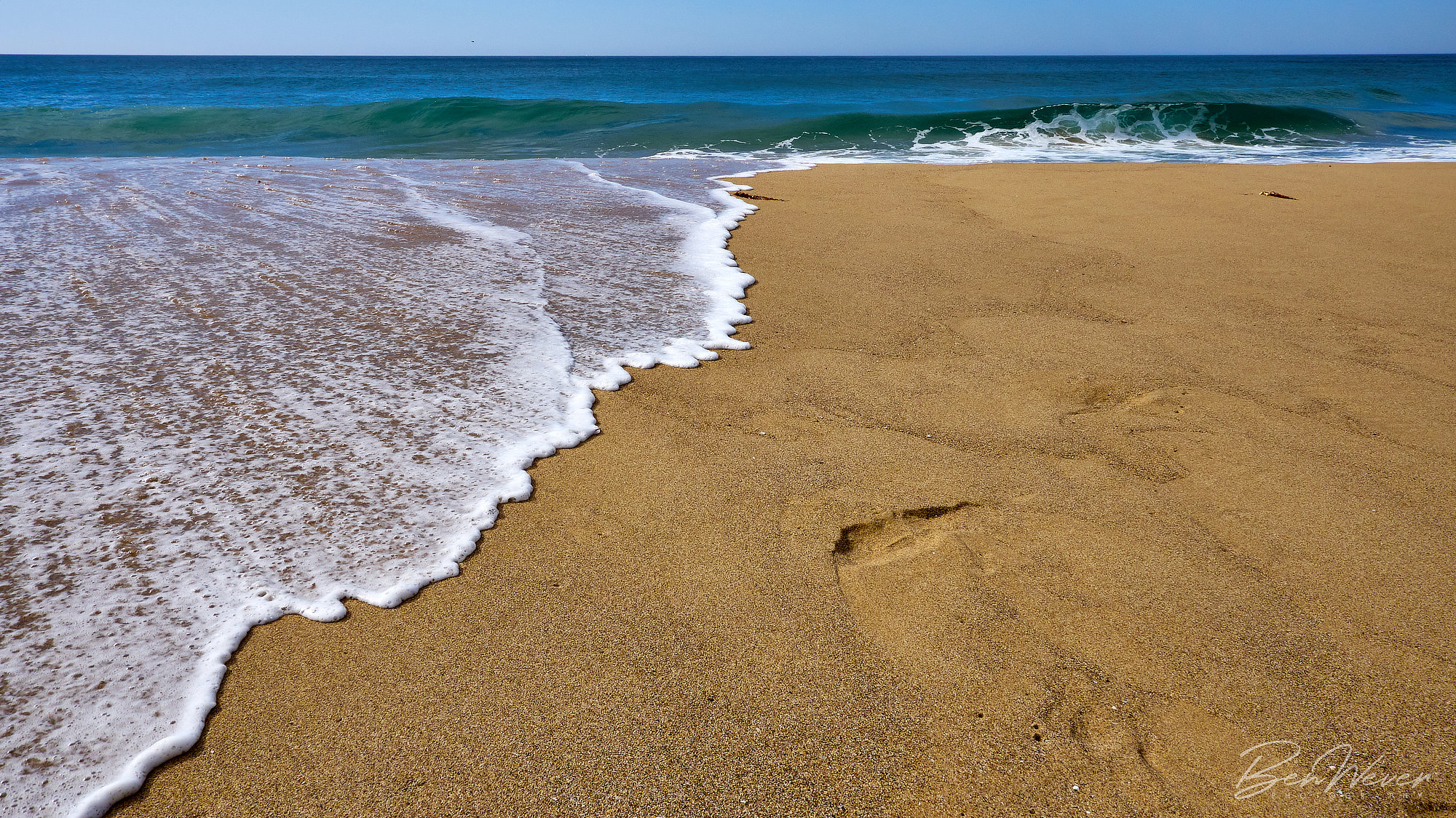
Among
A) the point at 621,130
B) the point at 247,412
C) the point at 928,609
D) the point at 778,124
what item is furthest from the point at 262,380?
the point at 778,124

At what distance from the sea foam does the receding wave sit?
9468 mm

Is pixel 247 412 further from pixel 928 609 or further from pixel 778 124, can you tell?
pixel 778 124

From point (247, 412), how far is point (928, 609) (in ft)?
7.39

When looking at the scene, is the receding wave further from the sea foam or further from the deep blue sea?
the sea foam

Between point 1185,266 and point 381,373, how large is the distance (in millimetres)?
4432

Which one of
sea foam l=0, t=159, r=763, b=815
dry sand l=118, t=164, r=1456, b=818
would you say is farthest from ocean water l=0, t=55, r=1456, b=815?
dry sand l=118, t=164, r=1456, b=818

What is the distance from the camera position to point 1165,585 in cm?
191

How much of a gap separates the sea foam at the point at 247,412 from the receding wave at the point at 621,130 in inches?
373

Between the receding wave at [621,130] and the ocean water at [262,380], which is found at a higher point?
the receding wave at [621,130]

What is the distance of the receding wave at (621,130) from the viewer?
1498cm

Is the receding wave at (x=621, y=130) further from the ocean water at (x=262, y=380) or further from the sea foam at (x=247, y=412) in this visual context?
the sea foam at (x=247, y=412)

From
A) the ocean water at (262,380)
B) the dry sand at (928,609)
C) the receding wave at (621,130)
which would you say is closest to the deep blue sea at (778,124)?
the receding wave at (621,130)

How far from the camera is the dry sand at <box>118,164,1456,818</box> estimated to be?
1429 millimetres

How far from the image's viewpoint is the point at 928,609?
1.85 metres
